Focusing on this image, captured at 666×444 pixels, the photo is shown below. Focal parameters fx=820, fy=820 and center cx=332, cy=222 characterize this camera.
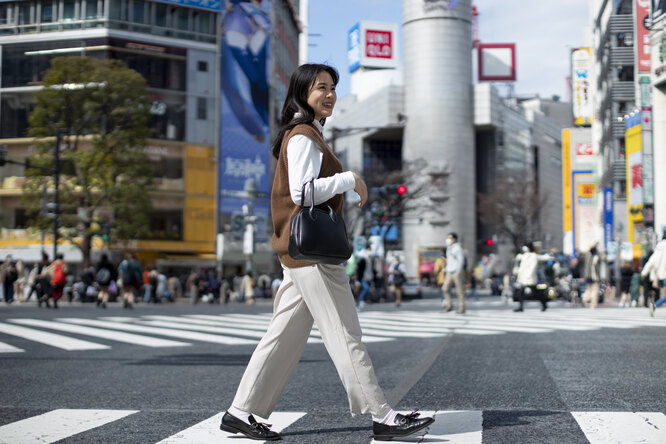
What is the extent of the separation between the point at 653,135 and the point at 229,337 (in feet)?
92.9

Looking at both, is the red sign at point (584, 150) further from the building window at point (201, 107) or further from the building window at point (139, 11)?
the building window at point (139, 11)

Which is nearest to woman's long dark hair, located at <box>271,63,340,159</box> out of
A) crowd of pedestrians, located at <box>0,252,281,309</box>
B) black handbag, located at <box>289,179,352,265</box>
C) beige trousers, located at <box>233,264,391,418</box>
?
black handbag, located at <box>289,179,352,265</box>

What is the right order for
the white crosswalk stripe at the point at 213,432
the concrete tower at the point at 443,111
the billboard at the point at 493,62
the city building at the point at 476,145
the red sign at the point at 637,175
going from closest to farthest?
the white crosswalk stripe at the point at 213,432 → the red sign at the point at 637,175 → the concrete tower at the point at 443,111 → the city building at the point at 476,145 → the billboard at the point at 493,62

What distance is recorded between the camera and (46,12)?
141 feet

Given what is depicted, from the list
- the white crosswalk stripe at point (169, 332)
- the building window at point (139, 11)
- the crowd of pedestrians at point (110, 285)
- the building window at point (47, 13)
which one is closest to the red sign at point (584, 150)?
the crowd of pedestrians at point (110, 285)

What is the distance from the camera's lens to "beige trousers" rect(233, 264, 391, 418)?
3.33 meters

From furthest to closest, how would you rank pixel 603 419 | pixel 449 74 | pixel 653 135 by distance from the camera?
pixel 449 74, pixel 653 135, pixel 603 419

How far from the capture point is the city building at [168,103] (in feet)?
136

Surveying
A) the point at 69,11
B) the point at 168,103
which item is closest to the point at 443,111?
the point at 168,103

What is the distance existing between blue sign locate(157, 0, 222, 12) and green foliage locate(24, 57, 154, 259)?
1430 cm

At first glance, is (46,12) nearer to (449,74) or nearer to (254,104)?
(254,104)

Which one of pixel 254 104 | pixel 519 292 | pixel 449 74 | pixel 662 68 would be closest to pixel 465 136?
pixel 449 74

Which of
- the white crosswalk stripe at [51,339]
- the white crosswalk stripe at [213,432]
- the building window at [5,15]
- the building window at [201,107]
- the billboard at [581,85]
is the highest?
the billboard at [581,85]

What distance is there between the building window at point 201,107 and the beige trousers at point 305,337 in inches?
1756
